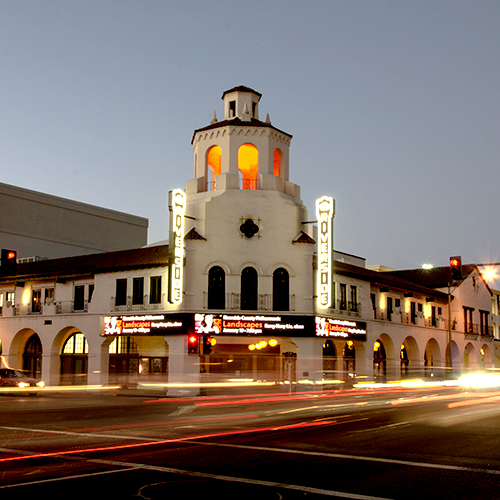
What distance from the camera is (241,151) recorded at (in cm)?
4097

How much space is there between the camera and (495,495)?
29.8ft

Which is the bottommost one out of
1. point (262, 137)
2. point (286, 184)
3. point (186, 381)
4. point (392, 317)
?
point (186, 381)

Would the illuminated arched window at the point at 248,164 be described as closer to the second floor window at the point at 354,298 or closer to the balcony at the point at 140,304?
the balcony at the point at 140,304

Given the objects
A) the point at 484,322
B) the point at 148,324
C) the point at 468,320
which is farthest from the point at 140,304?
the point at 484,322

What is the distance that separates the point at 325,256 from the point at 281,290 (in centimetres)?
337

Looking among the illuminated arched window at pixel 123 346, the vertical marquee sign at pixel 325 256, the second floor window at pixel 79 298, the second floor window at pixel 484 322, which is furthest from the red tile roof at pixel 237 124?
the second floor window at pixel 484 322

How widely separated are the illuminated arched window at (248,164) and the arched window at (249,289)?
19.5 feet

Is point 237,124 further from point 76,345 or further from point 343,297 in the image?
point 76,345

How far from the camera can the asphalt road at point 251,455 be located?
9352mm

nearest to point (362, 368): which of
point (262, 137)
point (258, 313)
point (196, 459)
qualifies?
point (258, 313)

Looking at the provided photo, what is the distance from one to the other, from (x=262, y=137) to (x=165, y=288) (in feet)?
37.2

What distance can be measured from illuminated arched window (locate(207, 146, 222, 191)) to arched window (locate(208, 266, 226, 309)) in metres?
6.07

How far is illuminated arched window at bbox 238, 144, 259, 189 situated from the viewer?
40.2m

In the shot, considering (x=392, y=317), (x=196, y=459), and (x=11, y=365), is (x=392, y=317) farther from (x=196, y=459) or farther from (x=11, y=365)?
(x=196, y=459)
